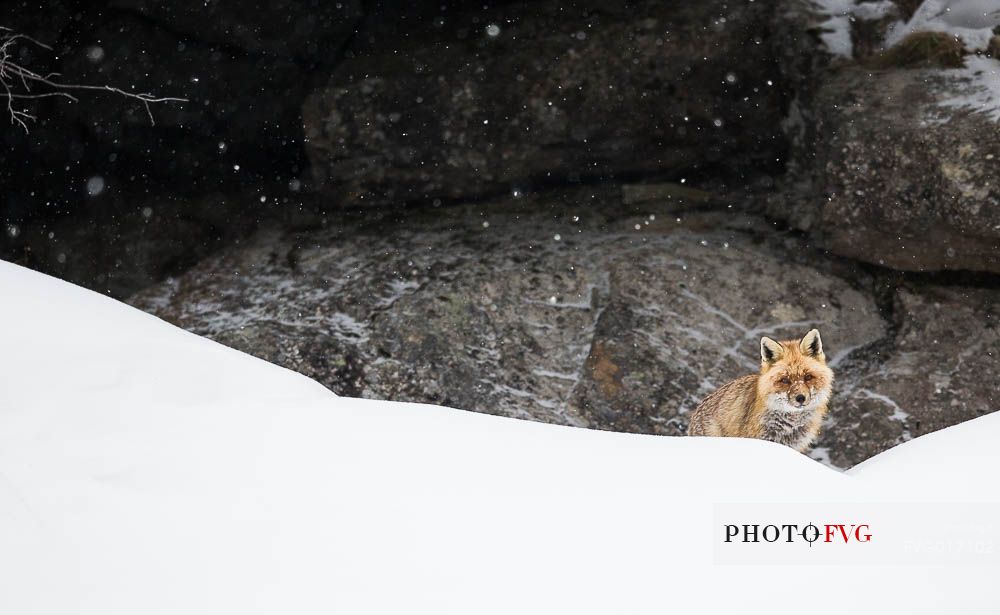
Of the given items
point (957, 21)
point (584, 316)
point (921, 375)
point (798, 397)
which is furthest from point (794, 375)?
point (957, 21)

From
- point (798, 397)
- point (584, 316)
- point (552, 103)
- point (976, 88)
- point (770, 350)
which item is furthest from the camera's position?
point (552, 103)

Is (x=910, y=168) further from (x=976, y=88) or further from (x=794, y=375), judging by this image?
(x=794, y=375)

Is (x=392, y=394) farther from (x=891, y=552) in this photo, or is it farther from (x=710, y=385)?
(x=891, y=552)

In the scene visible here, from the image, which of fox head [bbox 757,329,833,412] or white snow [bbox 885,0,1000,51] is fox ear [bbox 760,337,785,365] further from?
white snow [bbox 885,0,1000,51]

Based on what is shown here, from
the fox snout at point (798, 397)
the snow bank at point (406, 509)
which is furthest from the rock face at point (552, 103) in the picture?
the snow bank at point (406, 509)

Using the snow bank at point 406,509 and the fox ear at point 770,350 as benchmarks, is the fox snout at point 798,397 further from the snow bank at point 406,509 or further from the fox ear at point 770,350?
the snow bank at point 406,509

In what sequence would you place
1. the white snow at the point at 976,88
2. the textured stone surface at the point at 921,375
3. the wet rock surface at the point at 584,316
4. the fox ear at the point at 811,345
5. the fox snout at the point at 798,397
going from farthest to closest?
the white snow at the point at 976,88 → the wet rock surface at the point at 584,316 → the textured stone surface at the point at 921,375 → the fox ear at the point at 811,345 → the fox snout at the point at 798,397

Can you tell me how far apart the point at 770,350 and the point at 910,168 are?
374cm

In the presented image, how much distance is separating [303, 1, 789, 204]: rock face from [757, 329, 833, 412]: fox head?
5.20 metres

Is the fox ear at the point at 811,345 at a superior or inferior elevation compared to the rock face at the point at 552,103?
inferior

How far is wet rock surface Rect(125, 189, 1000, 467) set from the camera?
837cm

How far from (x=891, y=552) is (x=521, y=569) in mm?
1370

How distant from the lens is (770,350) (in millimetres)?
6348

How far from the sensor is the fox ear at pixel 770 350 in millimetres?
6285
